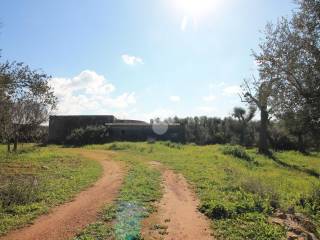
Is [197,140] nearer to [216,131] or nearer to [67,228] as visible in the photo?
[216,131]

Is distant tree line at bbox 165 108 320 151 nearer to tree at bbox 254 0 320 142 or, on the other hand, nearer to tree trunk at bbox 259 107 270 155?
tree trunk at bbox 259 107 270 155

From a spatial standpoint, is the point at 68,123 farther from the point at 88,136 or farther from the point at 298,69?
the point at 298,69

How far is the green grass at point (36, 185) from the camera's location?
1168 cm

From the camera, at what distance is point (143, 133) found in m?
54.5

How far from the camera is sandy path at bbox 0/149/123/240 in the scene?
32.3 ft

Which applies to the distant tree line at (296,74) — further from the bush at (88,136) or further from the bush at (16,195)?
the bush at (88,136)

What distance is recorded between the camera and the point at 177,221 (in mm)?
11367

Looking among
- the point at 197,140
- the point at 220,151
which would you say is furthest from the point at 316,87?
the point at 197,140

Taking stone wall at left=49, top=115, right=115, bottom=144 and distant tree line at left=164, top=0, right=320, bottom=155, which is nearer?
distant tree line at left=164, top=0, right=320, bottom=155

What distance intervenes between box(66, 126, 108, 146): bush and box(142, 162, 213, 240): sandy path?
3559 centimetres

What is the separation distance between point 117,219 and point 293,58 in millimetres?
9348

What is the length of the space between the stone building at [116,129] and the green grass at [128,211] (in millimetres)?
35126

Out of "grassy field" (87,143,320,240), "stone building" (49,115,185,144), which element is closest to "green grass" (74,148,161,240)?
"grassy field" (87,143,320,240)

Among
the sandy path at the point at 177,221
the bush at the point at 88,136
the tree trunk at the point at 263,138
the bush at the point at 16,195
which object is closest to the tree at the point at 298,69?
the sandy path at the point at 177,221
